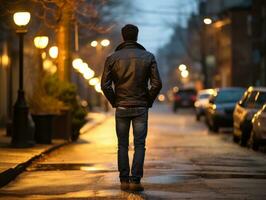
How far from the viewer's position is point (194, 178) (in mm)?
13492

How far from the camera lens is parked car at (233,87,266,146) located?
22933mm

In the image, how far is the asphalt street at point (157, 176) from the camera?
452 inches

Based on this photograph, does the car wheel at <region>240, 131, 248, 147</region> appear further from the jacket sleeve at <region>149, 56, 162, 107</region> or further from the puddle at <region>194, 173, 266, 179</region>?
the jacket sleeve at <region>149, 56, 162, 107</region>

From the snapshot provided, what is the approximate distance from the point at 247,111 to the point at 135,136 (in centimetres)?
1181

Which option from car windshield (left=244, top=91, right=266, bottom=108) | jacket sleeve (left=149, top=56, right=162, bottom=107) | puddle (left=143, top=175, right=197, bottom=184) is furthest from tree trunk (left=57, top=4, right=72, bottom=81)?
jacket sleeve (left=149, top=56, right=162, bottom=107)

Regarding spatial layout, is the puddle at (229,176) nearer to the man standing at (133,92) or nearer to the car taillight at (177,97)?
the man standing at (133,92)

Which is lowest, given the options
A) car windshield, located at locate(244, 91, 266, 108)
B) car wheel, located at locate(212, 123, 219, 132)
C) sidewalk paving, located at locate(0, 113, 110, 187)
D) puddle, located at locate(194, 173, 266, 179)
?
puddle, located at locate(194, 173, 266, 179)

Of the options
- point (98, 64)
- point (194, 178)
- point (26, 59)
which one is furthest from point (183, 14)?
point (194, 178)

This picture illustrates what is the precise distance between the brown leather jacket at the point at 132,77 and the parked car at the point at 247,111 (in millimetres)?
11514

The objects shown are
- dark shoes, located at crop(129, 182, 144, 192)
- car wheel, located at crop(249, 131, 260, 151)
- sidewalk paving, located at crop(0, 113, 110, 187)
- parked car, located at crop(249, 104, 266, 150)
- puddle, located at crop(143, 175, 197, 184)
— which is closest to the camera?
dark shoes, located at crop(129, 182, 144, 192)

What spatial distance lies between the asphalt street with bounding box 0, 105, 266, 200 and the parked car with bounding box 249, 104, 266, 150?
31 centimetres

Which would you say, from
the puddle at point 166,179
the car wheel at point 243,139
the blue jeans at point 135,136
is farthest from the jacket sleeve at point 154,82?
the car wheel at point 243,139

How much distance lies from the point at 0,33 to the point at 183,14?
53.2m

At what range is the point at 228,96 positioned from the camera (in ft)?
107
